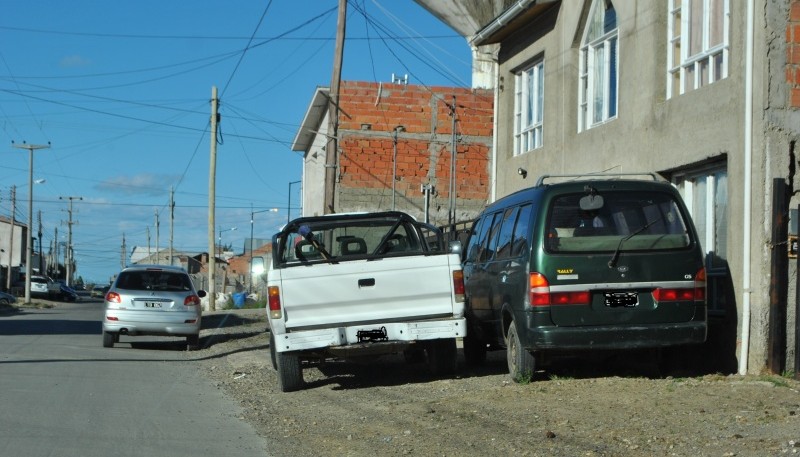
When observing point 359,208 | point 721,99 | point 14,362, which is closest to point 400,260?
point 721,99

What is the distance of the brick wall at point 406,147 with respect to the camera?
3262 centimetres

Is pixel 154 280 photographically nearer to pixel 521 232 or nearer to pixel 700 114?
pixel 521 232

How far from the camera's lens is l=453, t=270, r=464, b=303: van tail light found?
1106 cm

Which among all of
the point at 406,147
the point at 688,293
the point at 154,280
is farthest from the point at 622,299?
the point at 406,147

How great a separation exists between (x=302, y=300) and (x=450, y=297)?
164 centimetres

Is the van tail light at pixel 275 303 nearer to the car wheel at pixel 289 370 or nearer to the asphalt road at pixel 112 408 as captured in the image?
the car wheel at pixel 289 370

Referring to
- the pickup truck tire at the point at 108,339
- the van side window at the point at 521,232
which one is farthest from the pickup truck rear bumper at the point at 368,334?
the pickup truck tire at the point at 108,339

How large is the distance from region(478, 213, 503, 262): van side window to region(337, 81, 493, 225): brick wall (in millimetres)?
19801

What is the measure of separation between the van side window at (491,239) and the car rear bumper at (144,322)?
25.3ft

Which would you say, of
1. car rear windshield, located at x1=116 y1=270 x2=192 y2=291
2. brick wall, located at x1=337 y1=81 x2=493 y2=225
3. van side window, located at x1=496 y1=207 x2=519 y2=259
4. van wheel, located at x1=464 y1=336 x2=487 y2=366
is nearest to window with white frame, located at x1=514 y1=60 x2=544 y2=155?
van wheel, located at x1=464 y1=336 x2=487 y2=366

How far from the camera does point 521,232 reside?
10.5 meters

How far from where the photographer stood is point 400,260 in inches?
435

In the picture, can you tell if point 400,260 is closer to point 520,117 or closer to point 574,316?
point 574,316

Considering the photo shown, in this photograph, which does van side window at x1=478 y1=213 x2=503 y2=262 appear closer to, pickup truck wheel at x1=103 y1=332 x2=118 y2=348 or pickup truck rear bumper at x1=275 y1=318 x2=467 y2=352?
pickup truck rear bumper at x1=275 y1=318 x2=467 y2=352
